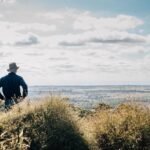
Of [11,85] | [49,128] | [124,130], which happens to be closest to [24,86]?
[11,85]

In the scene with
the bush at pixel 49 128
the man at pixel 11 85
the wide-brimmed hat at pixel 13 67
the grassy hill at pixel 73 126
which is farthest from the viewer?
the wide-brimmed hat at pixel 13 67

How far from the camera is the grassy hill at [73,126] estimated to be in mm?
13930

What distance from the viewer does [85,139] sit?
46.6 feet

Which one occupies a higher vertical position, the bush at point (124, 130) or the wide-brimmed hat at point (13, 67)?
the wide-brimmed hat at point (13, 67)

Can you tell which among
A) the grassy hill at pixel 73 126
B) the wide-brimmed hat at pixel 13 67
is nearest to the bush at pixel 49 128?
the grassy hill at pixel 73 126

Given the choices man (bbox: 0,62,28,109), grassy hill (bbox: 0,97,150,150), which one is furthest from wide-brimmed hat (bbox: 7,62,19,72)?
grassy hill (bbox: 0,97,150,150)

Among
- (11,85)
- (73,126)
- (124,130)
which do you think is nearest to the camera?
(73,126)

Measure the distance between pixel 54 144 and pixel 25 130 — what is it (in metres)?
0.97

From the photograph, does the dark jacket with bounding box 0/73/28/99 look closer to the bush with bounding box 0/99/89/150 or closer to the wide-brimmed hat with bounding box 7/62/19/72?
the wide-brimmed hat with bounding box 7/62/19/72

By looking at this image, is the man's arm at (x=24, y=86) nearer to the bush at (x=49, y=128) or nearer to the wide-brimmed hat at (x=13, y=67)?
the wide-brimmed hat at (x=13, y=67)

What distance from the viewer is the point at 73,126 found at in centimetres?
1442

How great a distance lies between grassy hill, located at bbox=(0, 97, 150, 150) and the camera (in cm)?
1393

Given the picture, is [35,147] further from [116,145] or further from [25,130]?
[116,145]

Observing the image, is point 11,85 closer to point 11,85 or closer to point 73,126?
point 11,85
